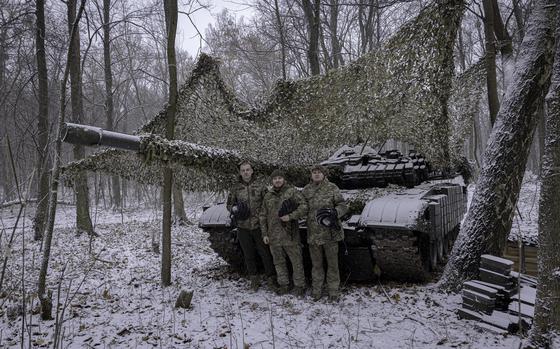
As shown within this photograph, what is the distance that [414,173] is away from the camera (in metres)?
5.91

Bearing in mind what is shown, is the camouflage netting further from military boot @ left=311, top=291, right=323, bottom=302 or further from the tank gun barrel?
military boot @ left=311, top=291, right=323, bottom=302

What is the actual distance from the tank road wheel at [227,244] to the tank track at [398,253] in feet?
7.30

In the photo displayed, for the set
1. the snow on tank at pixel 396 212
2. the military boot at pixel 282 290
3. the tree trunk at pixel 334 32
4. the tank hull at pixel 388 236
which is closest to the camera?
the snow on tank at pixel 396 212

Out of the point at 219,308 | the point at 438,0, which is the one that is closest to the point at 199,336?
the point at 219,308

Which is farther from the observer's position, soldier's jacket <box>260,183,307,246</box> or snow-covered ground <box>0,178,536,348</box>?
soldier's jacket <box>260,183,307,246</box>

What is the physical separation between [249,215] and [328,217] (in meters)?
1.20

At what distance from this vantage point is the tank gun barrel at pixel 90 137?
11.6 feet

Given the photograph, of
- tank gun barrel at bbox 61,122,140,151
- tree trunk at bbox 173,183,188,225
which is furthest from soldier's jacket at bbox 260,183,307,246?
tree trunk at bbox 173,183,188,225

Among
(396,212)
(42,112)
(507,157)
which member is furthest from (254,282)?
(42,112)

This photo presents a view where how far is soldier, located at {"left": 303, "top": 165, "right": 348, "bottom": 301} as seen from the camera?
478 cm

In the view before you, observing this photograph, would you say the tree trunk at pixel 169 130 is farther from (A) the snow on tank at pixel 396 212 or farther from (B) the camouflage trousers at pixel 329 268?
(A) the snow on tank at pixel 396 212

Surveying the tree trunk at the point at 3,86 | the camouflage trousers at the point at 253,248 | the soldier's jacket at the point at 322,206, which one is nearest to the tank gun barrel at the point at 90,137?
the tree trunk at the point at 3,86

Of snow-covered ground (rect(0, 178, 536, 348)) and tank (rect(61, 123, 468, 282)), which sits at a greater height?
tank (rect(61, 123, 468, 282))

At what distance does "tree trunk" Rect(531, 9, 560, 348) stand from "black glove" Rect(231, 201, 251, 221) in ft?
11.2
